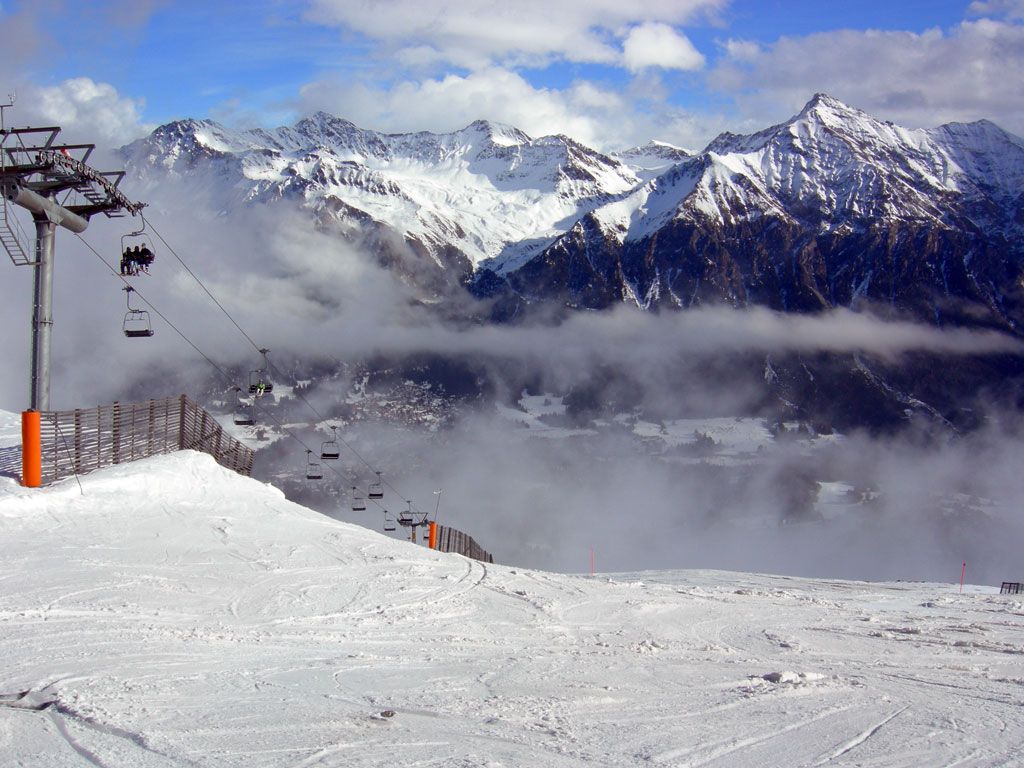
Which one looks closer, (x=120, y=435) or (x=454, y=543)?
(x=120, y=435)

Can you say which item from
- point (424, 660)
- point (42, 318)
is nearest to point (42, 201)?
point (42, 318)

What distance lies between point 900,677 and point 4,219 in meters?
21.0

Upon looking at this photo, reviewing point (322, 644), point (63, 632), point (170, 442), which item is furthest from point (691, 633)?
point (170, 442)

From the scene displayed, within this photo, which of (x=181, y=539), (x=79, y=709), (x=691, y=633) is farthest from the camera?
(x=181, y=539)

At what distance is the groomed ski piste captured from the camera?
365 inches

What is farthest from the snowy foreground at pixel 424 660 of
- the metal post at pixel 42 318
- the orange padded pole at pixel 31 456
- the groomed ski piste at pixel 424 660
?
the metal post at pixel 42 318

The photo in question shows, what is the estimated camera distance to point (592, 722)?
33.1 feet

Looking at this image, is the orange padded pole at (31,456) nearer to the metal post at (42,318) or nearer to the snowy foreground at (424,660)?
the snowy foreground at (424,660)

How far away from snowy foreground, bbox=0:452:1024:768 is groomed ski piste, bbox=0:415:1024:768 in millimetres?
42

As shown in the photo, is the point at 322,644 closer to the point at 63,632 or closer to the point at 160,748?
the point at 63,632

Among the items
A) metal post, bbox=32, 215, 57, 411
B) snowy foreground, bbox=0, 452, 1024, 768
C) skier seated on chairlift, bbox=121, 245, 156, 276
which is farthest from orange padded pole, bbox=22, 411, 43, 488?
skier seated on chairlift, bbox=121, 245, 156, 276

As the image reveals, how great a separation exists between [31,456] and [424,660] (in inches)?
497

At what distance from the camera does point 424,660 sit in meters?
12.7

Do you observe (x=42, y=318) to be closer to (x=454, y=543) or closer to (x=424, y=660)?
(x=424, y=660)
